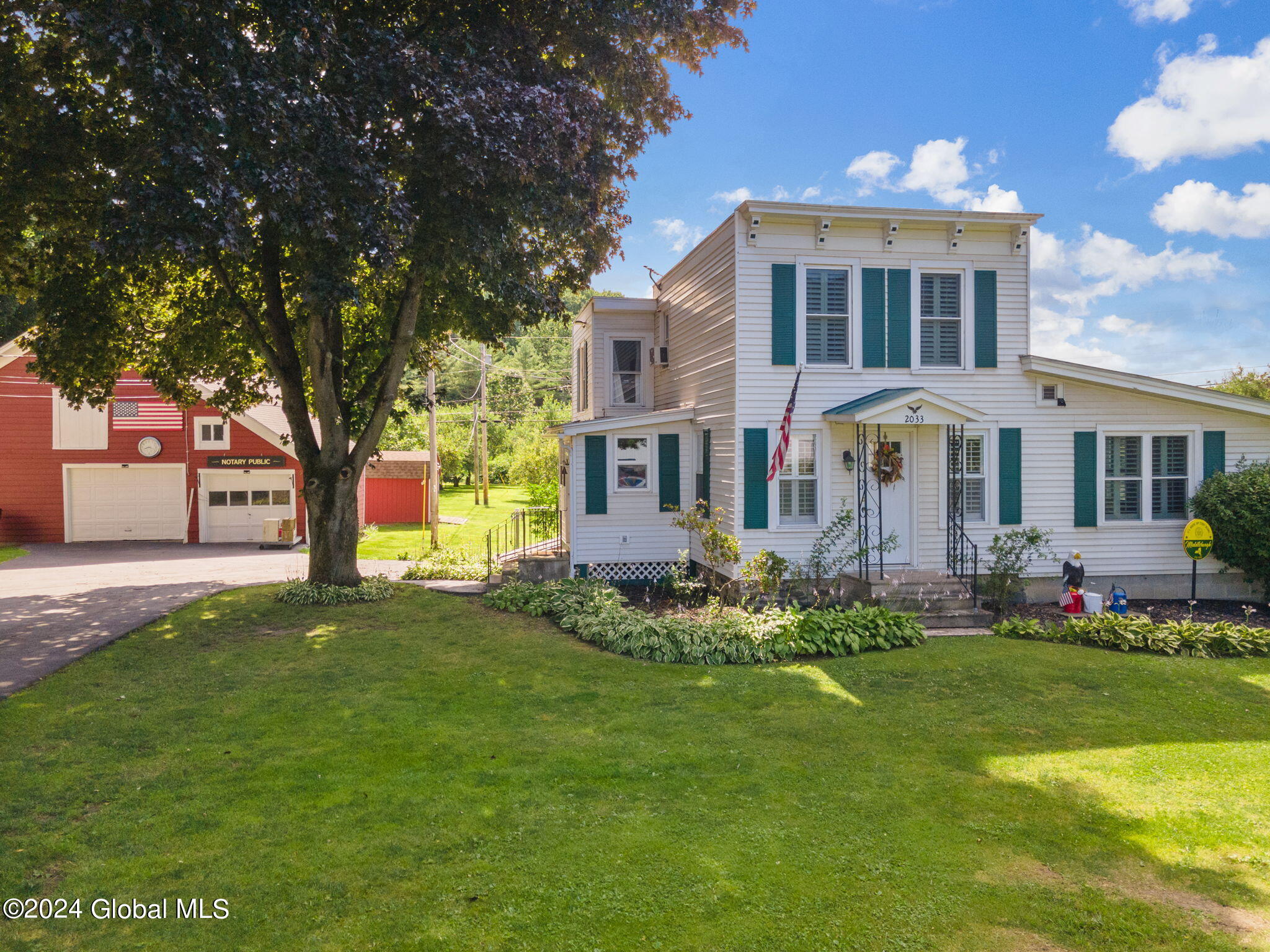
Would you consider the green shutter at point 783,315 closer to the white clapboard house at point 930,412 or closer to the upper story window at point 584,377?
the white clapboard house at point 930,412

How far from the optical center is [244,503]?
73.7ft

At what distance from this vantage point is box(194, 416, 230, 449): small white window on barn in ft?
71.8

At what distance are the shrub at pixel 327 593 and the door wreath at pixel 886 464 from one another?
29.9ft

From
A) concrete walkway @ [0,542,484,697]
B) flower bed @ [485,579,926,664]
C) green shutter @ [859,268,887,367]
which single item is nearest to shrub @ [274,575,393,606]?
concrete walkway @ [0,542,484,697]

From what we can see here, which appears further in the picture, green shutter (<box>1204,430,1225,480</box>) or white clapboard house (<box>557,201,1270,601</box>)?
green shutter (<box>1204,430,1225,480</box>)

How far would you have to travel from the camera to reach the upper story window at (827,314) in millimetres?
12617

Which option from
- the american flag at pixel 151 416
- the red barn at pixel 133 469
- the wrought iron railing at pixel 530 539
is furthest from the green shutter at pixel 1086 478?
the american flag at pixel 151 416

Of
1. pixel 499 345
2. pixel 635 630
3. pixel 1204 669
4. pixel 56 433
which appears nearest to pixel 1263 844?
pixel 1204 669

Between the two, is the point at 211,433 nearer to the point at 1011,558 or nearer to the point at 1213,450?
the point at 1011,558

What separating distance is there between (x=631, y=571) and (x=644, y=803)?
30.6 ft

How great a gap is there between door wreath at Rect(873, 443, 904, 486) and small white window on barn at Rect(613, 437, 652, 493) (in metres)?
4.39

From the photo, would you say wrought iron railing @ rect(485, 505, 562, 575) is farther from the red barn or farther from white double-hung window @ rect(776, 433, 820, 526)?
the red barn

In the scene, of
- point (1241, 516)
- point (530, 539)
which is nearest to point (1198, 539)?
point (1241, 516)

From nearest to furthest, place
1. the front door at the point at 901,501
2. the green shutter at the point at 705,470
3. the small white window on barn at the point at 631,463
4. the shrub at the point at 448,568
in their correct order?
the front door at the point at 901,501
the green shutter at the point at 705,470
the small white window on barn at the point at 631,463
the shrub at the point at 448,568
